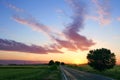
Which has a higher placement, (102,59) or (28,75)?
(102,59)

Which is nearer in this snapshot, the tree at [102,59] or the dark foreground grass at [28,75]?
the dark foreground grass at [28,75]

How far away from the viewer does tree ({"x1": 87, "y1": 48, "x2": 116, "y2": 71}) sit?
→ 70.9 metres

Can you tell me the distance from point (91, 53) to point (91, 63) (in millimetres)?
3004

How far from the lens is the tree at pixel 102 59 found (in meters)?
70.9

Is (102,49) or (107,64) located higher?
(102,49)

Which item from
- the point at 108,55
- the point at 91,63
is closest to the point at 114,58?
the point at 108,55

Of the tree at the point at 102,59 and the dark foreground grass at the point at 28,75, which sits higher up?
the tree at the point at 102,59

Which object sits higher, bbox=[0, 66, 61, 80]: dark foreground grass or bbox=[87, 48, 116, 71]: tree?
bbox=[87, 48, 116, 71]: tree

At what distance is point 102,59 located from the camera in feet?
233

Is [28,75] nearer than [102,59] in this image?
Yes

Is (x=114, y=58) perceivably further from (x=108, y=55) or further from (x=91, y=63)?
(x=91, y=63)

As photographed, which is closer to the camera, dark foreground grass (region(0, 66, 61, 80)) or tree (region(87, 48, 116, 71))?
dark foreground grass (region(0, 66, 61, 80))

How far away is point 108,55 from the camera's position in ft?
234

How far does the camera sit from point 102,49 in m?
72.9
